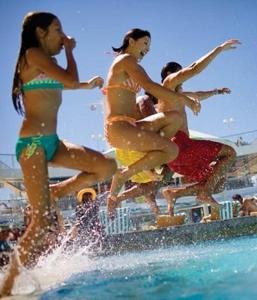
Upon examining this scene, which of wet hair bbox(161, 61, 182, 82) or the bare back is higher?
wet hair bbox(161, 61, 182, 82)

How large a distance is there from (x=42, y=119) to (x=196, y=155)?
2.95m

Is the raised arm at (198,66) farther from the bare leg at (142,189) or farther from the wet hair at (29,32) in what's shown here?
the wet hair at (29,32)

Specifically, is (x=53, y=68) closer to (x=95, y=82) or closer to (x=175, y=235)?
(x=95, y=82)

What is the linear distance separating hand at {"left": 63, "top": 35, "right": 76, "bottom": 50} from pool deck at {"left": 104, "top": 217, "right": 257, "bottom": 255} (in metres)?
3.58

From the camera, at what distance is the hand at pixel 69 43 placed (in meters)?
3.59

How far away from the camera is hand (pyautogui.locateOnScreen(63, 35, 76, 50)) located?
359 cm

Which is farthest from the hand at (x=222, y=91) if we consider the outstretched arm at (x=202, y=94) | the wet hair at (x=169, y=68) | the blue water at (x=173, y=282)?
the blue water at (x=173, y=282)

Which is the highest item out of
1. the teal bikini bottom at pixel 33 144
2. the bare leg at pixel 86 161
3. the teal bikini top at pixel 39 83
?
the teal bikini top at pixel 39 83

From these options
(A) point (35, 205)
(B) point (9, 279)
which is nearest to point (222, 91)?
(A) point (35, 205)

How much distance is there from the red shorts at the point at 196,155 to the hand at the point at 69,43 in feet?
8.85

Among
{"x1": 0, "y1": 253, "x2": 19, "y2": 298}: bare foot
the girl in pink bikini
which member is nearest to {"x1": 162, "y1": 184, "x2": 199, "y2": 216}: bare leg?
the girl in pink bikini

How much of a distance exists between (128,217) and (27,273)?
25.9ft

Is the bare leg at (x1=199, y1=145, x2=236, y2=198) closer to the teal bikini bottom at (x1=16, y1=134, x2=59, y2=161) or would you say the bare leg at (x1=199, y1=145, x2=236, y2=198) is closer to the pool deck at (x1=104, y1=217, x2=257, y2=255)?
the pool deck at (x1=104, y1=217, x2=257, y2=255)

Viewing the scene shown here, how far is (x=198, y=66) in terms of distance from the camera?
5.21 m
